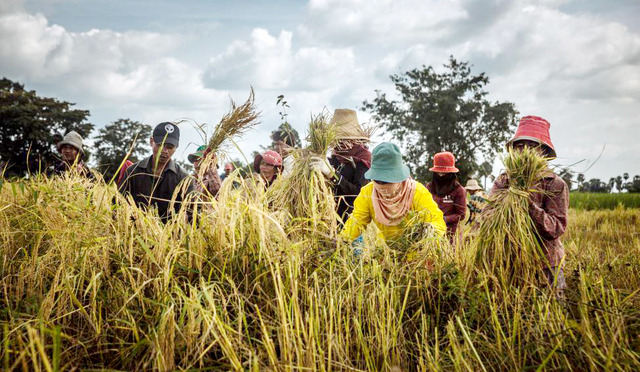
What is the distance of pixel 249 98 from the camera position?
210 cm

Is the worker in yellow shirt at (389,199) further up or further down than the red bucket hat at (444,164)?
further down

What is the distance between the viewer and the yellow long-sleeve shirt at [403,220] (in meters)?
2.45

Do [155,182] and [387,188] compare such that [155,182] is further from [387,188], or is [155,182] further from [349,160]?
[387,188]

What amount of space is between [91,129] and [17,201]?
35120mm

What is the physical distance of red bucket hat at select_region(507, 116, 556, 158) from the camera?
240cm

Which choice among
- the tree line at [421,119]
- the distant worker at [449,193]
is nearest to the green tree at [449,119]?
the tree line at [421,119]

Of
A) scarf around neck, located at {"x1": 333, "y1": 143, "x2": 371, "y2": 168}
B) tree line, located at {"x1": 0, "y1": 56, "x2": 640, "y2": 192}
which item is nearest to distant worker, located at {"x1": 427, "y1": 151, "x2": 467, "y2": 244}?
scarf around neck, located at {"x1": 333, "y1": 143, "x2": 371, "y2": 168}

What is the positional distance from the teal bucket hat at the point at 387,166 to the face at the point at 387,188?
92 millimetres

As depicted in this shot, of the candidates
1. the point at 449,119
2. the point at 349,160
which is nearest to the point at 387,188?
the point at 349,160

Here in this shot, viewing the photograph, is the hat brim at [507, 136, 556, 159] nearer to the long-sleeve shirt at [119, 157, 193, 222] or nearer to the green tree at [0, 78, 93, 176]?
the long-sleeve shirt at [119, 157, 193, 222]

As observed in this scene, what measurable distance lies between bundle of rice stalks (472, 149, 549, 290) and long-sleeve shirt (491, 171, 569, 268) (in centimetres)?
11

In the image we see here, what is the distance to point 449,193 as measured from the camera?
4.21 meters

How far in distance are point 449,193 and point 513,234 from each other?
2.46m

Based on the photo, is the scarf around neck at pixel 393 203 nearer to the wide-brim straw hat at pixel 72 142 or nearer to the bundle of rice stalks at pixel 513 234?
the bundle of rice stalks at pixel 513 234
